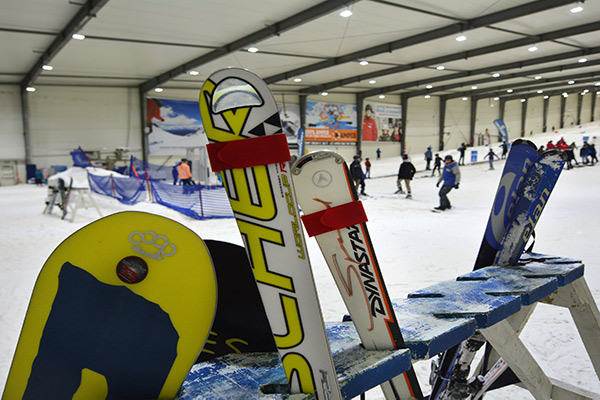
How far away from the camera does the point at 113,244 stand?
2.76ft

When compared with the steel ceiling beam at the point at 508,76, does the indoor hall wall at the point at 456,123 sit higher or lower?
lower

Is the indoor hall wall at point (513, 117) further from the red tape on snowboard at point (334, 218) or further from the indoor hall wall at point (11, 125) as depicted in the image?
the red tape on snowboard at point (334, 218)

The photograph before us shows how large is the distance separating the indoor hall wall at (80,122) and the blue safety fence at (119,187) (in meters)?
9.07

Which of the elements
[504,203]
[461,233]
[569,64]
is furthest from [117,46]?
[569,64]

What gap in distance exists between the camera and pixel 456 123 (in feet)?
105

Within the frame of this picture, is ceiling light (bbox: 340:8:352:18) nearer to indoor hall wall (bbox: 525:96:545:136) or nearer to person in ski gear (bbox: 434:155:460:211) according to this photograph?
person in ski gear (bbox: 434:155:460:211)

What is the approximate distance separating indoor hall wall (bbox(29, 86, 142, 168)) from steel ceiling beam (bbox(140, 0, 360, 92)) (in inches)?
143

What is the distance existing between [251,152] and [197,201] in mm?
8758

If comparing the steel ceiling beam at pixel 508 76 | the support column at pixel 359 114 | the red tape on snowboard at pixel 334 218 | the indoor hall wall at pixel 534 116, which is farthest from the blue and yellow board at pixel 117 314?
the indoor hall wall at pixel 534 116

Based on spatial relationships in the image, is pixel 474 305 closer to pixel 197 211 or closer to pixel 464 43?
pixel 197 211

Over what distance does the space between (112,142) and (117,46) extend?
7898 millimetres

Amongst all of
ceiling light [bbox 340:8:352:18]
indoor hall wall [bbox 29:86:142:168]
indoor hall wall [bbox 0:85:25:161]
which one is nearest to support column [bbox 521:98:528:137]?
ceiling light [bbox 340:8:352:18]

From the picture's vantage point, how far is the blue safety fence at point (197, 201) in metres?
8.67

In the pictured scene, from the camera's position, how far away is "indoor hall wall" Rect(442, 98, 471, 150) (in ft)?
104
